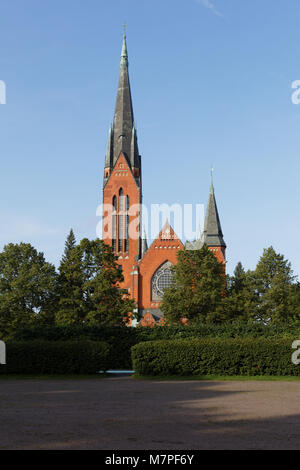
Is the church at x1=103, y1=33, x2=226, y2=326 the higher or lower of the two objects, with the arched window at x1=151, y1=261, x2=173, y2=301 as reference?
higher

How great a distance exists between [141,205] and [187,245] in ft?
41.8

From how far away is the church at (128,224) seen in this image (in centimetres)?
7088

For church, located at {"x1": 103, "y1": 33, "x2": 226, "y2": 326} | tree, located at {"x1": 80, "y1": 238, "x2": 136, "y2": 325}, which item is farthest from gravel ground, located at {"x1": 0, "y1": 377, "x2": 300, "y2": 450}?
church, located at {"x1": 103, "y1": 33, "x2": 226, "y2": 326}

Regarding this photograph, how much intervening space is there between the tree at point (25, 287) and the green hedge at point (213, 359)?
22.3 meters

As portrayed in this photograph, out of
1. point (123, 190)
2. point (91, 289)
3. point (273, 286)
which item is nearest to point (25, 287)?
point (91, 289)

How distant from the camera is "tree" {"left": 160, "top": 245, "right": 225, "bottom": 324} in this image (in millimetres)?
53062

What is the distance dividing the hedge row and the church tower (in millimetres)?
37663

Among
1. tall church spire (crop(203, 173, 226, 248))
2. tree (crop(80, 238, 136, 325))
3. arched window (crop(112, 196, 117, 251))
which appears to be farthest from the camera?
arched window (crop(112, 196, 117, 251))

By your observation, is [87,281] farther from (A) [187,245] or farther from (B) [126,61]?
(B) [126,61]

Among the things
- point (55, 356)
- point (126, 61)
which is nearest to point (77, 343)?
point (55, 356)

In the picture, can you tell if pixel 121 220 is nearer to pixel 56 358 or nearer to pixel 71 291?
pixel 71 291

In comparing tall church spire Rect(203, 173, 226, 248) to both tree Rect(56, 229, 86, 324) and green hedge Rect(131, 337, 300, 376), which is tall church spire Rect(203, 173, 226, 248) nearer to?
tree Rect(56, 229, 86, 324)

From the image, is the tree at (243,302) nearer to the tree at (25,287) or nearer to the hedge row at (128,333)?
the tree at (25,287)
